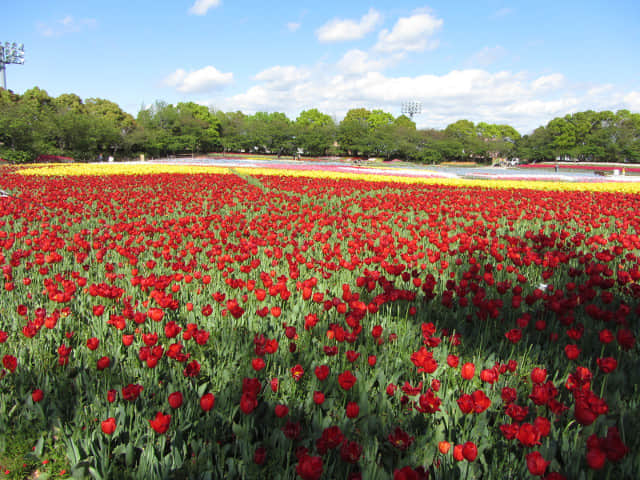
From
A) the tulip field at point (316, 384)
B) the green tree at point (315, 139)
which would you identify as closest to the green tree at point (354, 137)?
the green tree at point (315, 139)

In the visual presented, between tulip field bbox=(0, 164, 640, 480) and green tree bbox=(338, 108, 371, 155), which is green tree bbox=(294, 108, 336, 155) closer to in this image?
green tree bbox=(338, 108, 371, 155)

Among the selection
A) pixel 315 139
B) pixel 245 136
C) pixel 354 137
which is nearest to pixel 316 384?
pixel 315 139

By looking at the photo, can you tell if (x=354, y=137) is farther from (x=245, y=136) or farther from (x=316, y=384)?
(x=316, y=384)

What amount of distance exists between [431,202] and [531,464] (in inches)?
349

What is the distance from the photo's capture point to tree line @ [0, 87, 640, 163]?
144ft

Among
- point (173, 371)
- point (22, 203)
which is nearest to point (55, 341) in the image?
point (173, 371)

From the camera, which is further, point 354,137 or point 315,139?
point 354,137

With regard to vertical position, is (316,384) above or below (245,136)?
below

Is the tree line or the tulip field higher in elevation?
the tree line

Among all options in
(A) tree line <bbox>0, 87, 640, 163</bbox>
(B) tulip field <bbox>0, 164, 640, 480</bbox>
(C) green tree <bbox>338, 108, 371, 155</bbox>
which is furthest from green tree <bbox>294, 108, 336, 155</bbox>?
(B) tulip field <bbox>0, 164, 640, 480</bbox>

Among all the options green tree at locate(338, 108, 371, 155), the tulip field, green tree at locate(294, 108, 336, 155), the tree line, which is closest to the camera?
the tulip field

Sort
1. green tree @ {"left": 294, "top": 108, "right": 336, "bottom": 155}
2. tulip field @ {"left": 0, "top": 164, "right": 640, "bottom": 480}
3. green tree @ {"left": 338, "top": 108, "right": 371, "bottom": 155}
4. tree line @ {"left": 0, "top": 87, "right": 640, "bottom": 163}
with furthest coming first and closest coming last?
1. green tree @ {"left": 338, "top": 108, "right": 371, "bottom": 155}
2. green tree @ {"left": 294, "top": 108, "right": 336, "bottom": 155}
3. tree line @ {"left": 0, "top": 87, "right": 640, "bottom": 163}
4. tulip field @ {"left": 0, "top": 164, "right": 640, "bottom": 480}

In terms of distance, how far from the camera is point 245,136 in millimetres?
69750

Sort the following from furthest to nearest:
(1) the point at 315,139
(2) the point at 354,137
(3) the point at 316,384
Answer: (2) the point at 354,137, (1) the point at 315,139, (3) the point at 316,384
